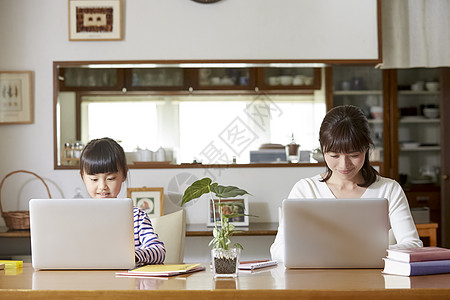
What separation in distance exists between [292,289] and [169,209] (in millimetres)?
2661

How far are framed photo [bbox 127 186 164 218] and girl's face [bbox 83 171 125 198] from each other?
1.65m

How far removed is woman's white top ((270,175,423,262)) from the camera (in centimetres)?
231

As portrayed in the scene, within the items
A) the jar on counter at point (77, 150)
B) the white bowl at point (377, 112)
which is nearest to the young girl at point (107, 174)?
the jar on counter at point (77, 150)

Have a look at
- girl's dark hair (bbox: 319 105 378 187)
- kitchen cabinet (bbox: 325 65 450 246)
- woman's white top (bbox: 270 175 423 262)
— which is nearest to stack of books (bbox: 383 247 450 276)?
Result: woman's white top (bbox: 270 175 423 262)

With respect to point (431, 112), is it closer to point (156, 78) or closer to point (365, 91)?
point (365, 91)

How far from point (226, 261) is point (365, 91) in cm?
479

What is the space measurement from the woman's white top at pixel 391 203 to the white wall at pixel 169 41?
1.73m

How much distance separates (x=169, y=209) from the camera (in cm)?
425

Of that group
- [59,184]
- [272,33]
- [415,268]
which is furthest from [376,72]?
[415,268]

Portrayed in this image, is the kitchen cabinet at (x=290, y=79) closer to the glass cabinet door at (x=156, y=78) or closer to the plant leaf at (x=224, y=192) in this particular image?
the glass cabinet door at (x=156, y=78)

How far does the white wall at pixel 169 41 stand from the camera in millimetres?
4258

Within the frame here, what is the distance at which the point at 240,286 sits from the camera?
1.73m

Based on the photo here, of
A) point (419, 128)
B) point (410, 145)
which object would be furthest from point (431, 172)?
point (419, 128)

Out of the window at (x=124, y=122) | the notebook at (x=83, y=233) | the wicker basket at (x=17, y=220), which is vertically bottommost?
the wicker basket at (x=17, y=220)
